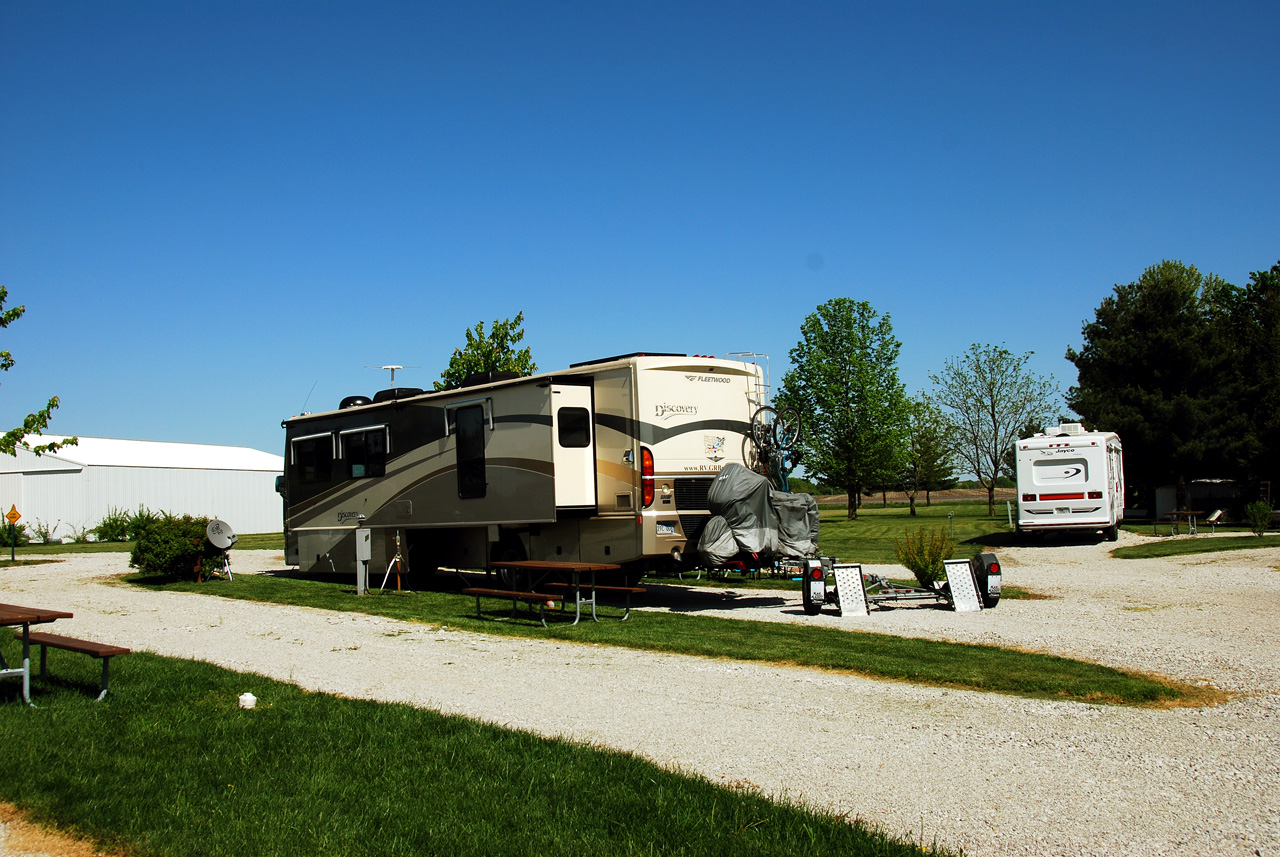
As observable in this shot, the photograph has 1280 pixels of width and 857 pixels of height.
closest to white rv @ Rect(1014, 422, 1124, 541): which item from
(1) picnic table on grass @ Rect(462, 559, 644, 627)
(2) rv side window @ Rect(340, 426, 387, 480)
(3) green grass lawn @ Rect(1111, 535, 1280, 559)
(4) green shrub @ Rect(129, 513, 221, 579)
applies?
(3) green grass lawn @ Rect(1111, 535, 1280, 559)

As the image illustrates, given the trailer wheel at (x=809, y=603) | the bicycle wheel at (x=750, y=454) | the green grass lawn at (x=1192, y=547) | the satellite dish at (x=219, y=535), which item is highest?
the bicycle wheel at (x=750, y=454)

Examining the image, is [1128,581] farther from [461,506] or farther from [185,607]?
[185,607]

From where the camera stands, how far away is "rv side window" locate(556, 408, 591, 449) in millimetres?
12945

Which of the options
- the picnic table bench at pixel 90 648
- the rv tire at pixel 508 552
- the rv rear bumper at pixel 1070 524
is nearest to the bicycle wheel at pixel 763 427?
the rv tire at pixel 508 552

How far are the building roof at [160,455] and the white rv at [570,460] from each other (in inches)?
1245

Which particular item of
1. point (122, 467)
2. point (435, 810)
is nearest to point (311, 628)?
point (435, 810)

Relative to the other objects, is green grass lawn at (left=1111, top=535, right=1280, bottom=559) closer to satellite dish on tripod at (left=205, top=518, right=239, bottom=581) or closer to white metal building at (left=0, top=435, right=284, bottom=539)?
satellite dish on tripod at (left=205, top=518, right=239, bottom=581)

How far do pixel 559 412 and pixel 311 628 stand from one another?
419 centimetres

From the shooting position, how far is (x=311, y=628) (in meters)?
11.4

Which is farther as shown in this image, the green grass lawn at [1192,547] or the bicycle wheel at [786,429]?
the green grass lawn at [1192,547]

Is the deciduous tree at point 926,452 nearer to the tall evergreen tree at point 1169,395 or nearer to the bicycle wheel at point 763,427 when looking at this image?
the tall evergreen tree at point 1169,395

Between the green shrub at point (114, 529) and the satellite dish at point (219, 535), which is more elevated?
the satellite dish at point (219, 535)

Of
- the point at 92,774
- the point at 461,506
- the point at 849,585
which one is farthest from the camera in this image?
the point at 461,506

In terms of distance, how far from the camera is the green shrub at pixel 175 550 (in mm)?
17828
